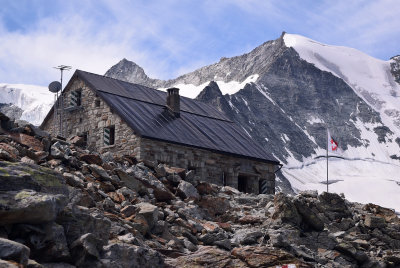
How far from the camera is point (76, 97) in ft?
113

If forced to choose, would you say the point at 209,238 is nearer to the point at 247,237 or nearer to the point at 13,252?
the point at 247,237

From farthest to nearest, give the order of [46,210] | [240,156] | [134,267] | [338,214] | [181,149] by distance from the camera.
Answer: [240,156], [181,149], [338,214], [134,267], [46,210]

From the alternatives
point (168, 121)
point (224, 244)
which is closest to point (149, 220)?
point (224, 244)

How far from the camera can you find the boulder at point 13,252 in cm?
923

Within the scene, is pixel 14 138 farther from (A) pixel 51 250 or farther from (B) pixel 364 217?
(B) pixel 364 217

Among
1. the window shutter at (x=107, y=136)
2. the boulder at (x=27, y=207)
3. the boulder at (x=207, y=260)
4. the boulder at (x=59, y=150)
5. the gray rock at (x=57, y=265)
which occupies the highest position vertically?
the window shutter at (x=107, y=136)

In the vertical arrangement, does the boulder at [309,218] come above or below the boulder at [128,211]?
below

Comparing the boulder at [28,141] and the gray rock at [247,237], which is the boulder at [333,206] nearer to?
the gray rock at [247,237]

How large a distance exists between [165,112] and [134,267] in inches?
913

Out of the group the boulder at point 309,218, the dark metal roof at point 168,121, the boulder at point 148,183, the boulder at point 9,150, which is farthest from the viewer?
the dark metal roof at point 168,121

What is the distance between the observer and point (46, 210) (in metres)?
10.6

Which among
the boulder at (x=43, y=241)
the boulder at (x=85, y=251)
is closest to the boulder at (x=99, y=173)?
the boulder at (x=85, y=251)

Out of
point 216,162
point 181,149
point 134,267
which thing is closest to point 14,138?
point 134,267

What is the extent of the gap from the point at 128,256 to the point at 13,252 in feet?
9.33
